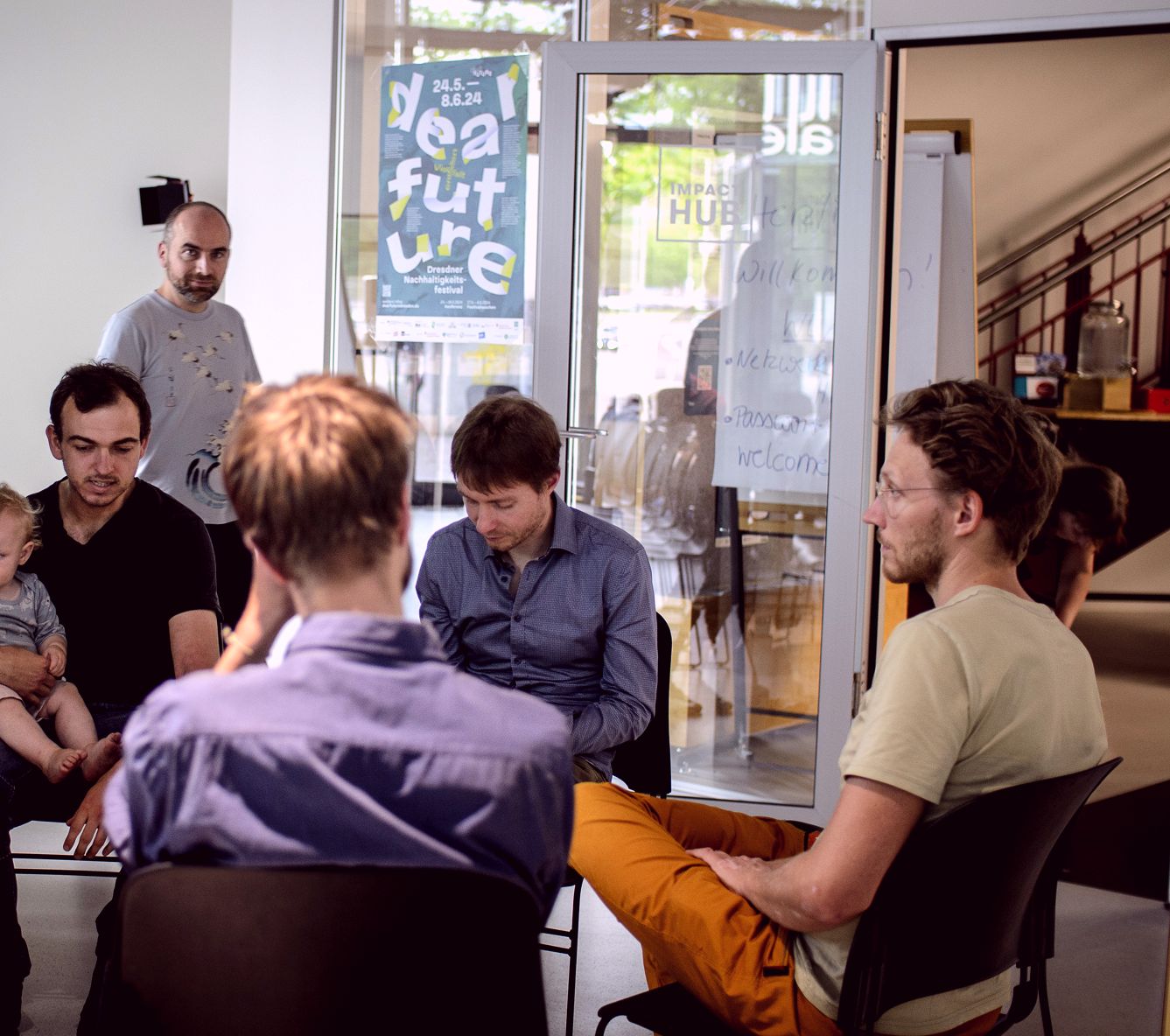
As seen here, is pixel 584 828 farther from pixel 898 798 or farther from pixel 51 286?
pixel 51 286

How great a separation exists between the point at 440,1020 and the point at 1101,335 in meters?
7.98

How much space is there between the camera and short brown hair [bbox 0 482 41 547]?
93.4 inches

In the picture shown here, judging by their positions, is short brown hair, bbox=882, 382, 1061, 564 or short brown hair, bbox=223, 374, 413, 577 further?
short brown hair, bbox=882, 382, 1061, 564

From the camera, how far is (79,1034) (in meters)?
2.24

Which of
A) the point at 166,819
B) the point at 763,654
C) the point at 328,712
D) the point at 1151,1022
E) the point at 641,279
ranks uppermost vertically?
the point at 641,279

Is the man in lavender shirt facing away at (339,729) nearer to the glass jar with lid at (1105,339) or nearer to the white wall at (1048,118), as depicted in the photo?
the glass jar with lid at (1105,339)

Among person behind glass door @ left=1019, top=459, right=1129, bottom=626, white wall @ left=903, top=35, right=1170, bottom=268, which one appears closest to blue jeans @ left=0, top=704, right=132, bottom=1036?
person behind glass door @ left=1019, top=459, right=1129, bottom=626

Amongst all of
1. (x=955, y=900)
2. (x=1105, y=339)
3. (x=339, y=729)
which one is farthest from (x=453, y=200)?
(x=1105, y=339)

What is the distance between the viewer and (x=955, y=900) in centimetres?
151

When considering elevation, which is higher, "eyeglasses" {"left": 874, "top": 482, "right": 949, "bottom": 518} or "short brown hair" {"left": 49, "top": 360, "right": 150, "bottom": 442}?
"short brown hair" {"left": 49, "top": 360, "right": 150, "bottom": 442}

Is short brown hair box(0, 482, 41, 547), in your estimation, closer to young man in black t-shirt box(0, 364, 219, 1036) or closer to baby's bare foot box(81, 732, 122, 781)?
young man in black t-shirt box(0, 364, 219, 1036)

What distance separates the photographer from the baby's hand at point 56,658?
2.43 meters

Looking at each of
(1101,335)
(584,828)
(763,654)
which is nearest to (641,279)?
(763,654)

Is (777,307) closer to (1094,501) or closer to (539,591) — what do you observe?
(539,591)
